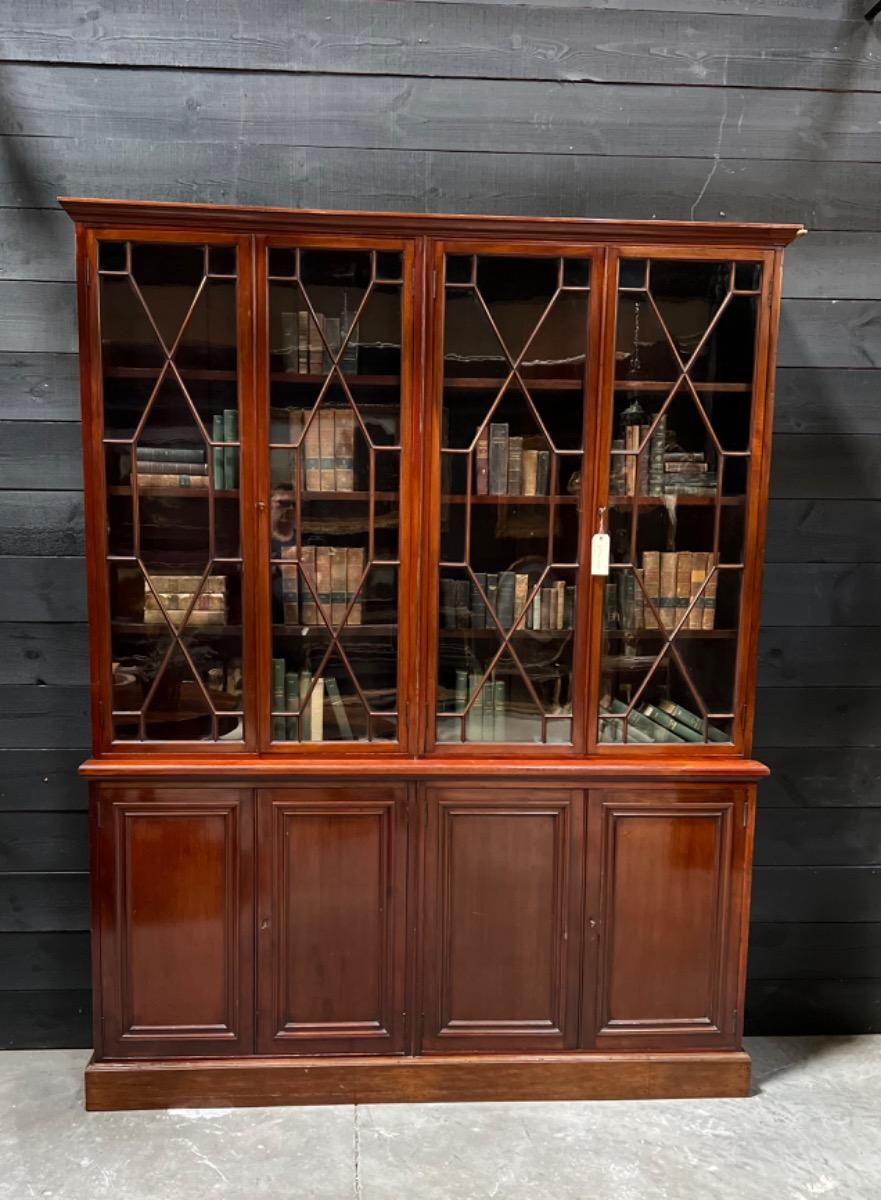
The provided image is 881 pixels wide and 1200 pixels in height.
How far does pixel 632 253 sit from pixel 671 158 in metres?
0.50

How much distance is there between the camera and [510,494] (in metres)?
2.15

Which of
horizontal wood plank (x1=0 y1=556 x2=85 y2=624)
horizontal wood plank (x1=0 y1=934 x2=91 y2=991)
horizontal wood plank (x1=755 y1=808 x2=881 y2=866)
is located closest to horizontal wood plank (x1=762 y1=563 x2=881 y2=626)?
horizontal wood plank (x1=755 y1=808 x2=881 y2=866)

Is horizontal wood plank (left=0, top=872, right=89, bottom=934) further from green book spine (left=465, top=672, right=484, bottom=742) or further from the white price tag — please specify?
the white price tag

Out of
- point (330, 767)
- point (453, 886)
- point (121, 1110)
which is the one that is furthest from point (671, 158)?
point (121, 1110)

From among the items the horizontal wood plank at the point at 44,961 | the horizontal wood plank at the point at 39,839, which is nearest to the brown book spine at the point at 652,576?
the horizontal wood plank at the point at 39,839

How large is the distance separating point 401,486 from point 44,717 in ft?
3.94

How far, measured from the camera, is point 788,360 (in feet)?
7.93

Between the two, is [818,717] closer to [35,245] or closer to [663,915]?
[663,915]

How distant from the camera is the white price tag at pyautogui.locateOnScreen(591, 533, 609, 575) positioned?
2127 mm

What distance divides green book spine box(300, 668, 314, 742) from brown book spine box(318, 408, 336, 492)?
0.47 m

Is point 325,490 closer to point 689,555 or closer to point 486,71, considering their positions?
point 689,555

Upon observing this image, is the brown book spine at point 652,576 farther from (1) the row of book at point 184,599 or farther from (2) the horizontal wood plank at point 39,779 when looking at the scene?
(2) the horizontal wood plank at point 39,779

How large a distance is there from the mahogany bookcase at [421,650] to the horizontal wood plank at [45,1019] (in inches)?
13.3

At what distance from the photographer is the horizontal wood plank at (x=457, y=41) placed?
7.36 feet
